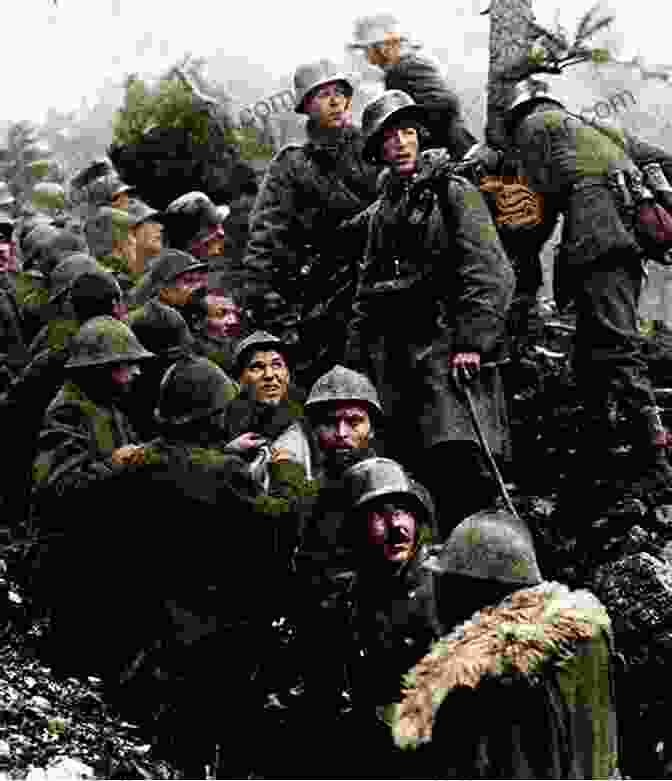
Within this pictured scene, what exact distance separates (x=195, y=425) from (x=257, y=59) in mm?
11613

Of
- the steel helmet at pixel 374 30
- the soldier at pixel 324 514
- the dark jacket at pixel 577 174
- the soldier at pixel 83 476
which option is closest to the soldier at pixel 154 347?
the soldier at pixel 83 476

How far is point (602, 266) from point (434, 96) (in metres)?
2.90

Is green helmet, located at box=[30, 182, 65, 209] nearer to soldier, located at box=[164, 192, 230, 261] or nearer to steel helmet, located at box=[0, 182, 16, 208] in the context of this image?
steel helmet, located at box=[0, 182, 16, 208]

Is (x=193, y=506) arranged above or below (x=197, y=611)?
above

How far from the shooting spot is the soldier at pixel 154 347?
7809 millimetres

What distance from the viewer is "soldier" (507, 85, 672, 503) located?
7.33 m

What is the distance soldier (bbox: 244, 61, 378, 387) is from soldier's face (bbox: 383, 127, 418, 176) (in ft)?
5.64

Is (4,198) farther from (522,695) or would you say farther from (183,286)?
(522,695)

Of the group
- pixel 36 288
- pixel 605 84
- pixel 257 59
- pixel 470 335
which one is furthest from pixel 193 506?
pixel 257 59

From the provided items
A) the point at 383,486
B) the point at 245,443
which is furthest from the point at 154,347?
the point at 383,486

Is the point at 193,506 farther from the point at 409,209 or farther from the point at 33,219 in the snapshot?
the point at 33,219

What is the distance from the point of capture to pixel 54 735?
6328 millimetres

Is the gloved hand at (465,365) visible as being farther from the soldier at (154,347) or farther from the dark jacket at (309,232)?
the dark jacket at (309,232)

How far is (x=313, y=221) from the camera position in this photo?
8.96m
